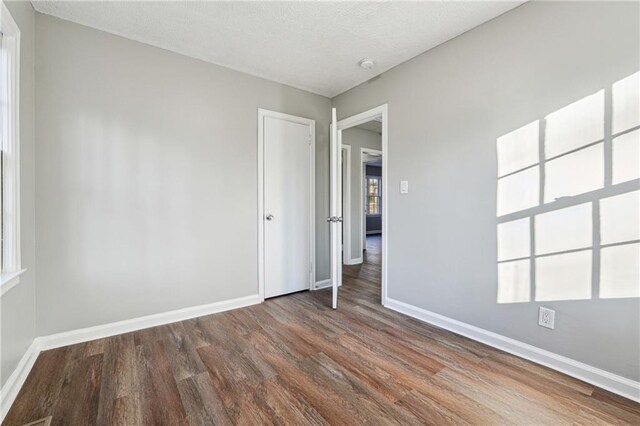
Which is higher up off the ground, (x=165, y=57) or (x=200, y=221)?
(x=165, y=57)

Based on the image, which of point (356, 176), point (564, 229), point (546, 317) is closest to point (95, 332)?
point (546, 317)

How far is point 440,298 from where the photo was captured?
250 cm

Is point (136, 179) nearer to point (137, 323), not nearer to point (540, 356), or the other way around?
point (137, 323)

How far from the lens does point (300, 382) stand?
5.67ft

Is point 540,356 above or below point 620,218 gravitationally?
below

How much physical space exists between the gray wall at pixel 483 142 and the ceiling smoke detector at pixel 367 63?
22 cm

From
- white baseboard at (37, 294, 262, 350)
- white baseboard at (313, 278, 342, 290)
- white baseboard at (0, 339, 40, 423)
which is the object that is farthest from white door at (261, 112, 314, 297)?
white baseboard at (0, 339, 40, 423)

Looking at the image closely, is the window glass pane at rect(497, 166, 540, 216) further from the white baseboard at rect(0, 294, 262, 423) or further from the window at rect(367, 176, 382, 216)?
the window at rect(367, 176, 382, 216)

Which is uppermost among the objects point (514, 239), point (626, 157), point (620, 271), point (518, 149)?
point (518, 149)

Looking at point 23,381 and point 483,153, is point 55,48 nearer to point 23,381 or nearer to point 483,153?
point 23,381

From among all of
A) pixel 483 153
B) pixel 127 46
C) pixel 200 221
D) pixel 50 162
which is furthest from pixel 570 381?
pixel 127 46

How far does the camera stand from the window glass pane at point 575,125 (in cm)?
166

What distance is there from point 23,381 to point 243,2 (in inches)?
112

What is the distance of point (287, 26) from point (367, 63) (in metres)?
0.90
